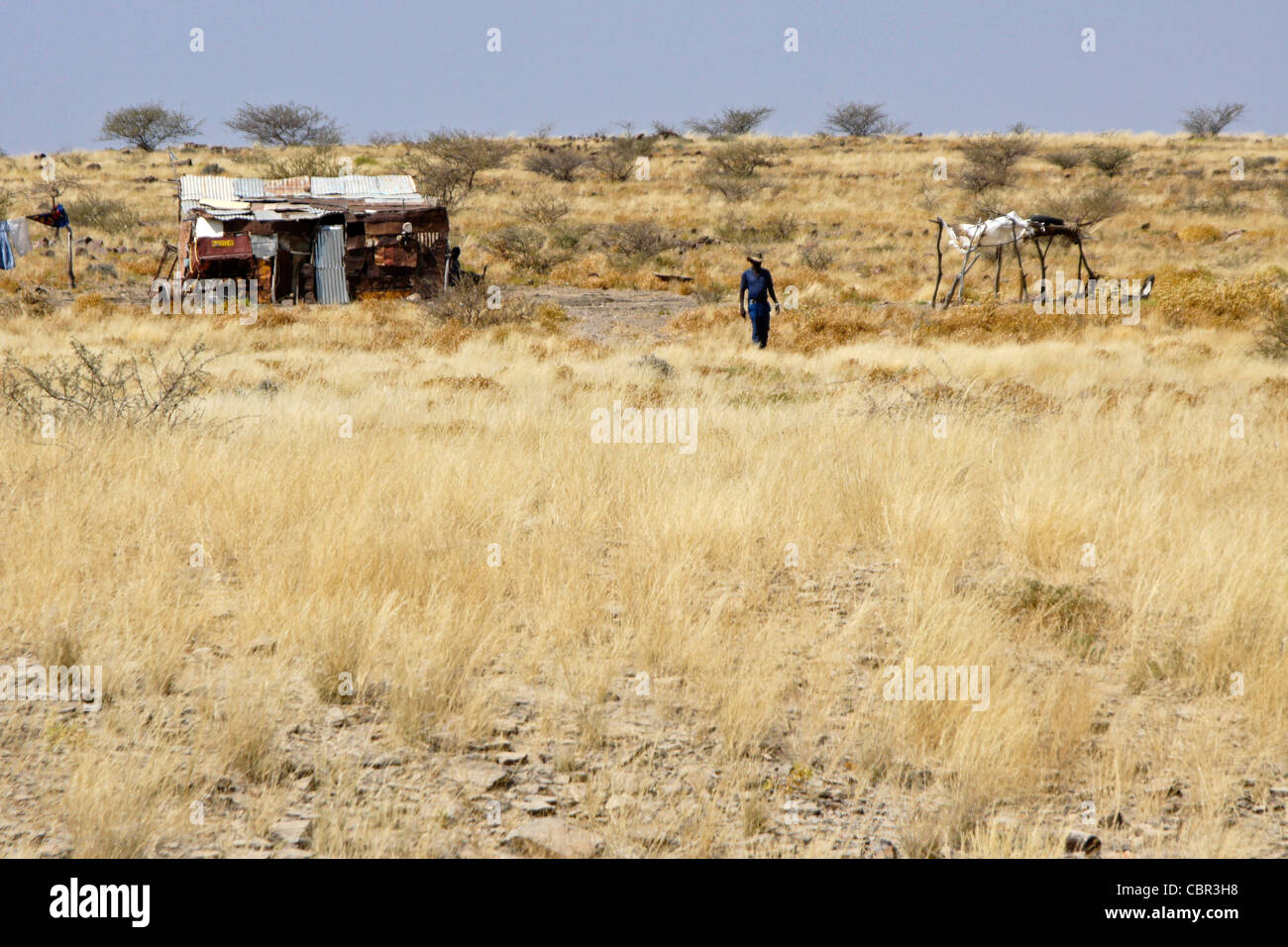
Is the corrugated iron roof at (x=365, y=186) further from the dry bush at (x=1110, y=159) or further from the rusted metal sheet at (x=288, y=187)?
the dry bush at (x=1110, y=159)

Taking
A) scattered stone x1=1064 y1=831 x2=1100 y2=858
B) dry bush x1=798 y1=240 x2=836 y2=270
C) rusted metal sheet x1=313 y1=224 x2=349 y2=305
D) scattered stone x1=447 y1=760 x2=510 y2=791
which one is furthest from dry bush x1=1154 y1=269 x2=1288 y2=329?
rusted metal sheet x1=313 y1=224 x2=349 y2=305

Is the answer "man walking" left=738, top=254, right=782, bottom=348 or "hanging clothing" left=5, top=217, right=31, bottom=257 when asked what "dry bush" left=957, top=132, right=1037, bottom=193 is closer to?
"man walking" left=738, top=254, right=782, bottom=348

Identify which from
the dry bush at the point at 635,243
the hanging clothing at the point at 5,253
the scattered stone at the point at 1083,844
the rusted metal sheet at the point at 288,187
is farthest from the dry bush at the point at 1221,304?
the hanging clothing at the point at 5,253

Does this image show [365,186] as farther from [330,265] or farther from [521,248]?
[521,248]

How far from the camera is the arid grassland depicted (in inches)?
127

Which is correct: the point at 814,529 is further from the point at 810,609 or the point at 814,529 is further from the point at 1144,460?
the point at 1144,460

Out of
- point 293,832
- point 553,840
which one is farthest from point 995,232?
point 293,832

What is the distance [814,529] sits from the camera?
6035mm

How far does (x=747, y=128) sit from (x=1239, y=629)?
76.8 m

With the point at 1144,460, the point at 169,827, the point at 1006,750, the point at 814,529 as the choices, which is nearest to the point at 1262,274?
the point at 1144,460

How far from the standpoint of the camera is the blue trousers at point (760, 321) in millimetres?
16141

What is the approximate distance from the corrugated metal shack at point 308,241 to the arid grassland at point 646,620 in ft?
50.3

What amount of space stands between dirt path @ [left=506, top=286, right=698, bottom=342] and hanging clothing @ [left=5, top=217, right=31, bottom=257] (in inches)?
549

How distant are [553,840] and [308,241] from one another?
2561 cm
